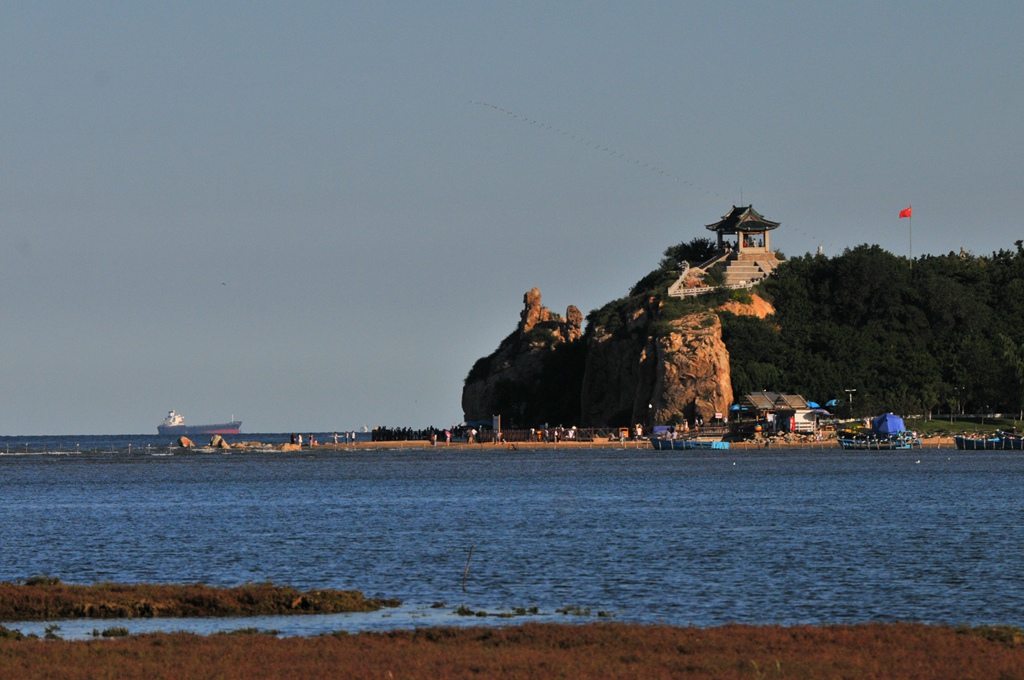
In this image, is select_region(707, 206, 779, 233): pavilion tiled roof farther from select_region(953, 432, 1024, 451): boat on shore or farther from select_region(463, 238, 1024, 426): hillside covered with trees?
select_region(953, 432, 1024, 451): boat on shore

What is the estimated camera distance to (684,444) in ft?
420

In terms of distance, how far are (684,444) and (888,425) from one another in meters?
18.5

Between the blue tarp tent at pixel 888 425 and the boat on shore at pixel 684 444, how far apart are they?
14172 mm

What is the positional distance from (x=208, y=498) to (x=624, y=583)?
140 ft

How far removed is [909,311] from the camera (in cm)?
14850

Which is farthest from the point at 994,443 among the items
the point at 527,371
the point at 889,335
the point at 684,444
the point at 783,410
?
the point at 527,371

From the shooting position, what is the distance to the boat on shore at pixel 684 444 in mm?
127875

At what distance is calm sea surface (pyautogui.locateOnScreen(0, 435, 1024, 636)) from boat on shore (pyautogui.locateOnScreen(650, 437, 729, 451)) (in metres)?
31.9

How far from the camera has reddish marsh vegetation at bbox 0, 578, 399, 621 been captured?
97.2ft

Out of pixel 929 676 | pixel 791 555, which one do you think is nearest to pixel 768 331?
pixel 791 555

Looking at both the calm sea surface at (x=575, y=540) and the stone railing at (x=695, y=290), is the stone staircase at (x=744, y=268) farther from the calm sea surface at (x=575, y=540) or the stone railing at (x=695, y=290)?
the calm sea surface at (x=575, y=540)

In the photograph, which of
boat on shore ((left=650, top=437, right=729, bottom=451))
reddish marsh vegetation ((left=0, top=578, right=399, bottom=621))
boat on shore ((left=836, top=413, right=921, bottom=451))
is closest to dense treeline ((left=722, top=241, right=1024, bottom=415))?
boat on shore ((left=836, top=413, right=921, bottom=451))

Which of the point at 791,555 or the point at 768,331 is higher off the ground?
the point at 768,331

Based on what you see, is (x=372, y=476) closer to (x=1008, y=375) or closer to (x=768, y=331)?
(x=768, y=331)
